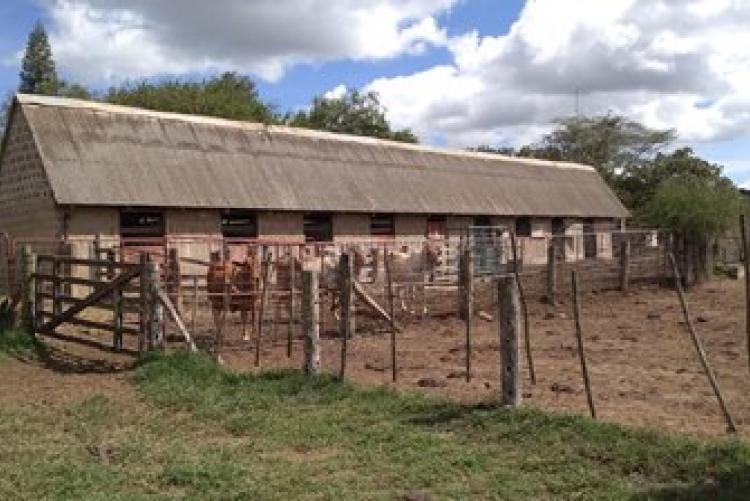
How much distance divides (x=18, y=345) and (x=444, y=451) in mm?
9529

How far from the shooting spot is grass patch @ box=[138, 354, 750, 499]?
7145mm

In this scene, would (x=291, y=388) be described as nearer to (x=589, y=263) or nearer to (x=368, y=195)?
(x=589, y=263)

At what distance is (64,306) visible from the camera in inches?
718


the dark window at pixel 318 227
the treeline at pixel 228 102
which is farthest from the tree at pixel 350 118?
the dark window at pixel 318 227

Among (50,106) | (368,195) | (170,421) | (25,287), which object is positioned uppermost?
(50,106)

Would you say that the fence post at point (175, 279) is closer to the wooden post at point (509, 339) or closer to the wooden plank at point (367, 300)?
the wooden plank at point (367, 300)

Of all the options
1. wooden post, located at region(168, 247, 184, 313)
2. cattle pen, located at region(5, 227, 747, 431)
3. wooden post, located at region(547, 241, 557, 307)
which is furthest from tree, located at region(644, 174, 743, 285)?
wooden post, located at region(168, 247, 184, 313)

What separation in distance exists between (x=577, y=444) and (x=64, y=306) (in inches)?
504

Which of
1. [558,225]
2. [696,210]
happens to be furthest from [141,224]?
[696,210]

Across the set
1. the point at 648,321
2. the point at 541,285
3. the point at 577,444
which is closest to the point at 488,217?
the point at 541,285

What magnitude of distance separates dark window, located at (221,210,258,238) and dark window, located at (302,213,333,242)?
197cm

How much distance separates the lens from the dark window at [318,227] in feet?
90.9

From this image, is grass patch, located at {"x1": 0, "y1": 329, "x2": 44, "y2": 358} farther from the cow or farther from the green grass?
the green grass

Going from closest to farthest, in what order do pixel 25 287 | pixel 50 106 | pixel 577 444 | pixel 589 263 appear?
pixel 577 444
pixel 25 287
pixel 50 106
pixel 589 263
